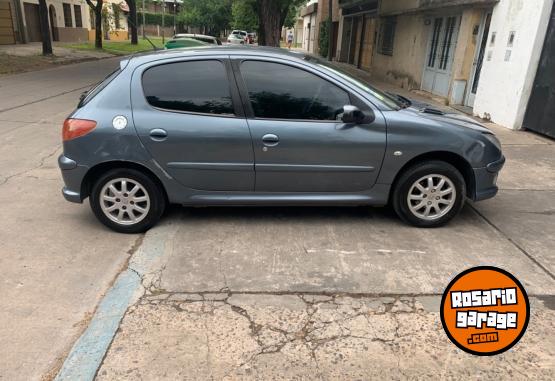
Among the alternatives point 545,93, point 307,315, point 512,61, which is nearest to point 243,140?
point 307,315

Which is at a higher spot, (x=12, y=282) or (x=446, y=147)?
(x=446, y=147)

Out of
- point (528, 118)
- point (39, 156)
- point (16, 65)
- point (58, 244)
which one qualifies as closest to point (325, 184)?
point (58, 244)

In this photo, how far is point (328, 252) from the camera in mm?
3965

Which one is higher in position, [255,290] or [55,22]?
[55,22]

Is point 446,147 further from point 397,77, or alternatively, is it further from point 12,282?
point 397,77

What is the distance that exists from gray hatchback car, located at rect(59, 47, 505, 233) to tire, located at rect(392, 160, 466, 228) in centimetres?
1

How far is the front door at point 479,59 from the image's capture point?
1076 centimetres

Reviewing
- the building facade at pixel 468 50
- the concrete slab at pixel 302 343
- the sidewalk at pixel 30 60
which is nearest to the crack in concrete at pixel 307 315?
the concrete slab at pixel 302 343

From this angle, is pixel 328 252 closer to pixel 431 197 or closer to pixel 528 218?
pixel 431 197

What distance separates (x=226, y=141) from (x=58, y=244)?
5.67ft

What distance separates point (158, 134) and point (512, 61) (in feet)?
25.5

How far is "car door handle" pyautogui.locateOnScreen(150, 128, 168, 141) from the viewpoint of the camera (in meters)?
4.09

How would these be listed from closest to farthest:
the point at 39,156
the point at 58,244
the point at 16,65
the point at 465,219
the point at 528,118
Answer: the point at 58,244 → the point at 465,219 → the point at 39,156 → the point at 528,118 → the point at 16,65

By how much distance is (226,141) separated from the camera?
13.5ft
